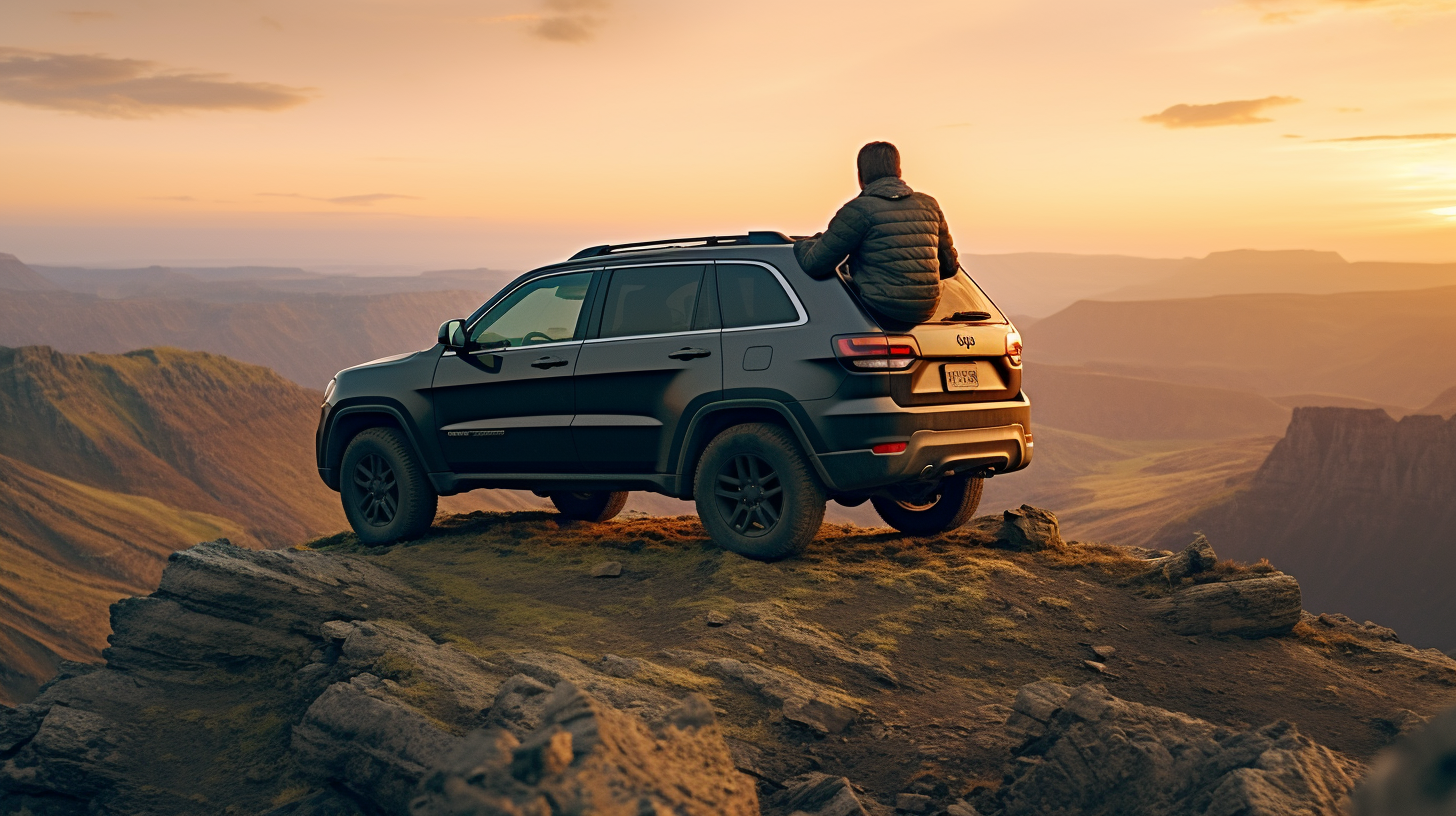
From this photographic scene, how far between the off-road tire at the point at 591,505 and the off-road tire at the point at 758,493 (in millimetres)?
2506

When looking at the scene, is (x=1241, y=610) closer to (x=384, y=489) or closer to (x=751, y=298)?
(x=751, y=298)

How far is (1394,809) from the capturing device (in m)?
1.76

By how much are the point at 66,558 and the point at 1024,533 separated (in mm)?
118804

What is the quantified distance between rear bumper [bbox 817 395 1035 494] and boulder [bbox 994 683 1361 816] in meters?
2.18

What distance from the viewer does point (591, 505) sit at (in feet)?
32.7

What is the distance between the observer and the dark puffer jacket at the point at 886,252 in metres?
6.89

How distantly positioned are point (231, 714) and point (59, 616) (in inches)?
4077

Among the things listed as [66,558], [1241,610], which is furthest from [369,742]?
[66,558]

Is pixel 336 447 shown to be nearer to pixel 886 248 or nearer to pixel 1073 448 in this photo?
pixel 886 248

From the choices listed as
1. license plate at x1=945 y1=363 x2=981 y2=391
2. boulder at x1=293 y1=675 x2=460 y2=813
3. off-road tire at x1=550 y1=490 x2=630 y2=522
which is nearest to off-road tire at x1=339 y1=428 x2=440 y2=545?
off-road tire at x1=550 y1=490 x2=630 y2=522

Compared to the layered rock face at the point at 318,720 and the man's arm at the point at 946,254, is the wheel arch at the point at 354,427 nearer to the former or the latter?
the layered rock face at the point at 318,720

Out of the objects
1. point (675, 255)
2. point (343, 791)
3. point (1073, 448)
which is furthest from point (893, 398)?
point (1073, 448)

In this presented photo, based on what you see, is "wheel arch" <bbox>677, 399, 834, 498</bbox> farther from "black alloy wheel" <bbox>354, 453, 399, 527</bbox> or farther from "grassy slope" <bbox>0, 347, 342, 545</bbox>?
"grassy slope" <bbox>0, 347, 342, 545</bbox>

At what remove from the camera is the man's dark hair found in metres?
7.28
